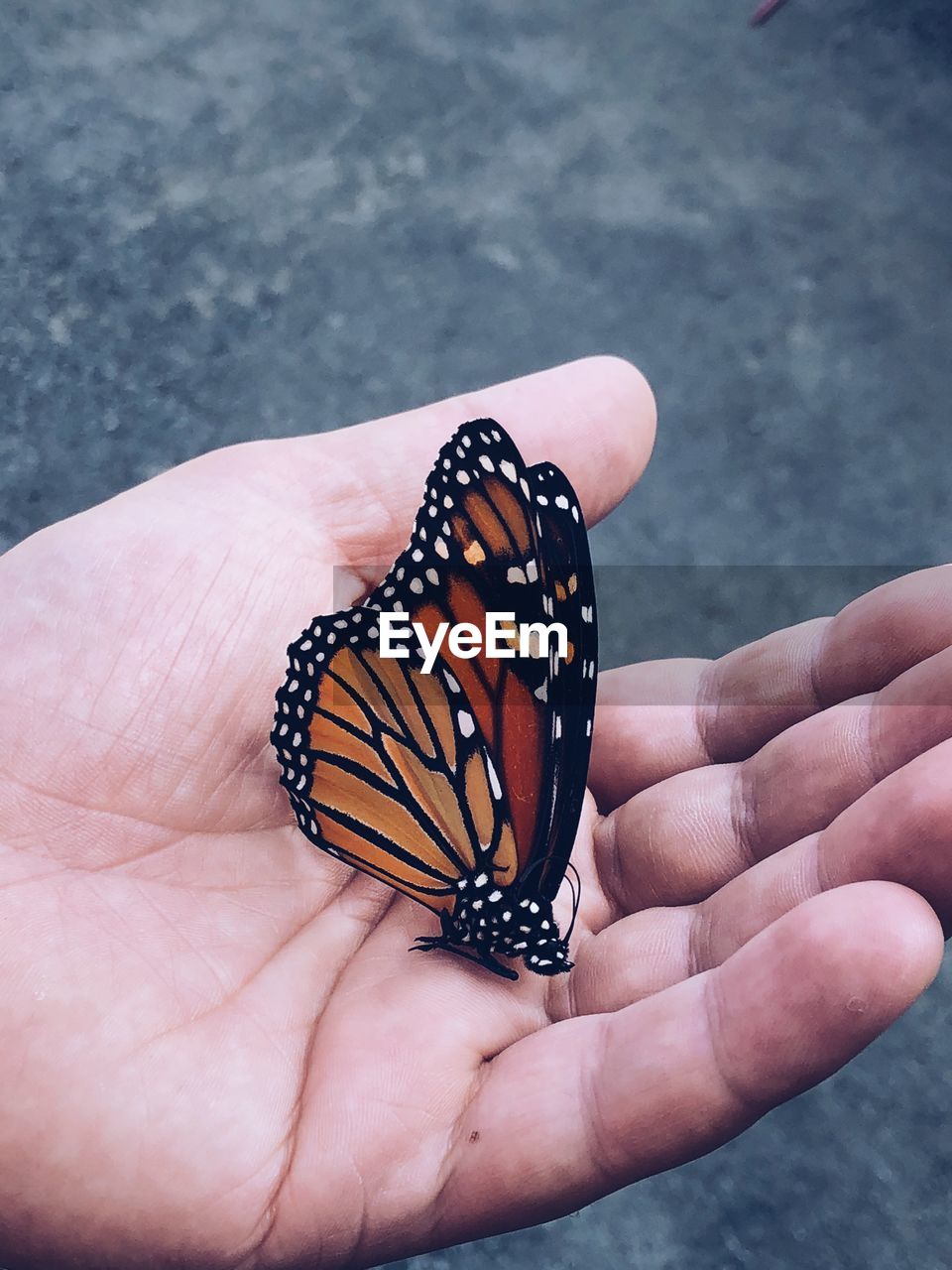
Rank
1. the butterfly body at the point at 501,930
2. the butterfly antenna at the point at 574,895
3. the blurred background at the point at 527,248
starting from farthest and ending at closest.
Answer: the blurred background at the point at 527,248
the butterfly antenna at the point at 574,895
the butterfly body at the point at 501,930

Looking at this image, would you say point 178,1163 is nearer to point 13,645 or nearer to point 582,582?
point 13,645

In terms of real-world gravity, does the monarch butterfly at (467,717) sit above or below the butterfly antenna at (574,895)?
above

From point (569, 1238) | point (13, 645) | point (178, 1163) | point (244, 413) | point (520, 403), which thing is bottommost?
point (569, 1238)

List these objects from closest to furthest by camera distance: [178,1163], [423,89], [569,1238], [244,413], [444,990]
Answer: [178,1163] → [444,990] → [569,1238] → [244,413] → [423,89]

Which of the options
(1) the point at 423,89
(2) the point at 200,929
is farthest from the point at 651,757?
(1) the point at 423,89

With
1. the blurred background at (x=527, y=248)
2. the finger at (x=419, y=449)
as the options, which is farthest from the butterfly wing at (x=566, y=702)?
the blurred background at (x=527, y=248)

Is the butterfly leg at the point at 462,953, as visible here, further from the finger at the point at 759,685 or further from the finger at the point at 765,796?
the finger at the point at 759,685
